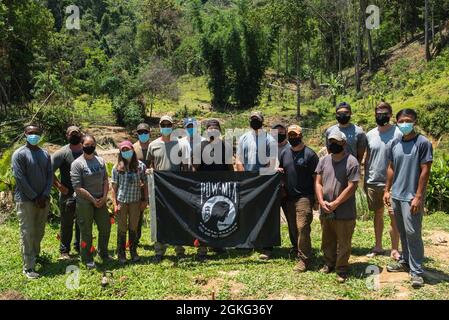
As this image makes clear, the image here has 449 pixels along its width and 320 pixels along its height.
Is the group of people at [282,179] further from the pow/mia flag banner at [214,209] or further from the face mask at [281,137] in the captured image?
the pow/mia flag banner at [214,209]

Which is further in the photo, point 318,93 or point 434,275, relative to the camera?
point 318,93

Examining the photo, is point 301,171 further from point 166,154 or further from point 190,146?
point 166,154

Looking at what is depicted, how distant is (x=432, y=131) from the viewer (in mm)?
20062

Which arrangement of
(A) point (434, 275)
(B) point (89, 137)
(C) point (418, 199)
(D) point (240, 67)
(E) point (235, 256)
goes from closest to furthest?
1. (C) point (418, 199)
2. (A) point (434, 275)
3. (B) point (89, 137)
4. (E) point (235, 256)
5. (D) point (240, 67)

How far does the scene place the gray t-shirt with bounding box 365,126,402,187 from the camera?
5.98m

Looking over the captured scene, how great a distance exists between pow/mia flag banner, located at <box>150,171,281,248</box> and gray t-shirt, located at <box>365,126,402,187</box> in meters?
1.26

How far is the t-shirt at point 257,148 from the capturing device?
6.32 m

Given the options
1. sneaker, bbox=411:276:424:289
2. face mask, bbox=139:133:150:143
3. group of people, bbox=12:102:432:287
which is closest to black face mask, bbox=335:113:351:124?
group of people, bbox=12:102:432:287

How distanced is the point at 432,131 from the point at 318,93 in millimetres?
16843

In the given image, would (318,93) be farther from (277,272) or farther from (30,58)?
(277,272)

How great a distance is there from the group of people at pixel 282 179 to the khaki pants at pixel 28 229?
0.04ft

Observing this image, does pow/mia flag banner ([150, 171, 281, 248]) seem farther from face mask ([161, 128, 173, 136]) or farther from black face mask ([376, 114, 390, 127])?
black face mask ([376, 114, 390, 127])

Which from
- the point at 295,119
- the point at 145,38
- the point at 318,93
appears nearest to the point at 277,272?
the point at 295,119

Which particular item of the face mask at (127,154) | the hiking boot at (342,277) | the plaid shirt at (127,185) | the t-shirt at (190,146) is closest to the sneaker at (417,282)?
the hiking boot at (342,277)
